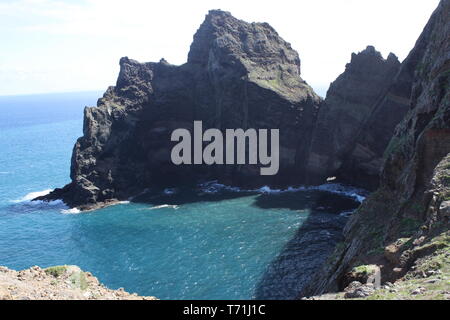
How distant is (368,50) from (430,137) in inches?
2318

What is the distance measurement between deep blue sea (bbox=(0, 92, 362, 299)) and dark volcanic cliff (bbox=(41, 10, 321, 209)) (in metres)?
6.47

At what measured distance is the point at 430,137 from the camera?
34031mm

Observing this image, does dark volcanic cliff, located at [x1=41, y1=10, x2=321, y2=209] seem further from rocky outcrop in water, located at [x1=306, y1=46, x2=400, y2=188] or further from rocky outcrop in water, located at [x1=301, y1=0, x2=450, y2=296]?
rocky outcrop in water, located at [x1=301, y1=0, x2=450, y2=296]

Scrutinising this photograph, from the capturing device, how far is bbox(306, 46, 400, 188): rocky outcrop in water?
8494cm

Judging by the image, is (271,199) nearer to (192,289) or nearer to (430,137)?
(192,289)

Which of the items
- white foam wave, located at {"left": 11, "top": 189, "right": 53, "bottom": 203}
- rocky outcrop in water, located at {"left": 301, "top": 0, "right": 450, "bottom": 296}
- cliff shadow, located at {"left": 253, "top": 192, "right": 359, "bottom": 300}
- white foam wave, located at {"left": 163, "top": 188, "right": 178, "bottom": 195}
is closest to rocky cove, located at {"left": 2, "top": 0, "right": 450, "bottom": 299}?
cliff shadow, located at {"left": 253, "top": 192, "right": 359, "bottom": 300}

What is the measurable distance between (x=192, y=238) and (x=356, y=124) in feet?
143

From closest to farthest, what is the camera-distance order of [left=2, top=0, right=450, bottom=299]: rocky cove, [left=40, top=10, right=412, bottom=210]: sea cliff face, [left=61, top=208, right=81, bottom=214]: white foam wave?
[left=2, top=0, right=450, bottom=299]: rocky cove → [left=61, top=208, right=81, bottom=214]: white foam wave → [left=40, top=10, right=412, bottom=210]: sea cliff face

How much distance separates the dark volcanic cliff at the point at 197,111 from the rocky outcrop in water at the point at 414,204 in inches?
1928

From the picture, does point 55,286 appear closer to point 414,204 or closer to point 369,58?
point 414,204

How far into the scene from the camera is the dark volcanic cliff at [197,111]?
95500 mm

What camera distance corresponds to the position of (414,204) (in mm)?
31812
